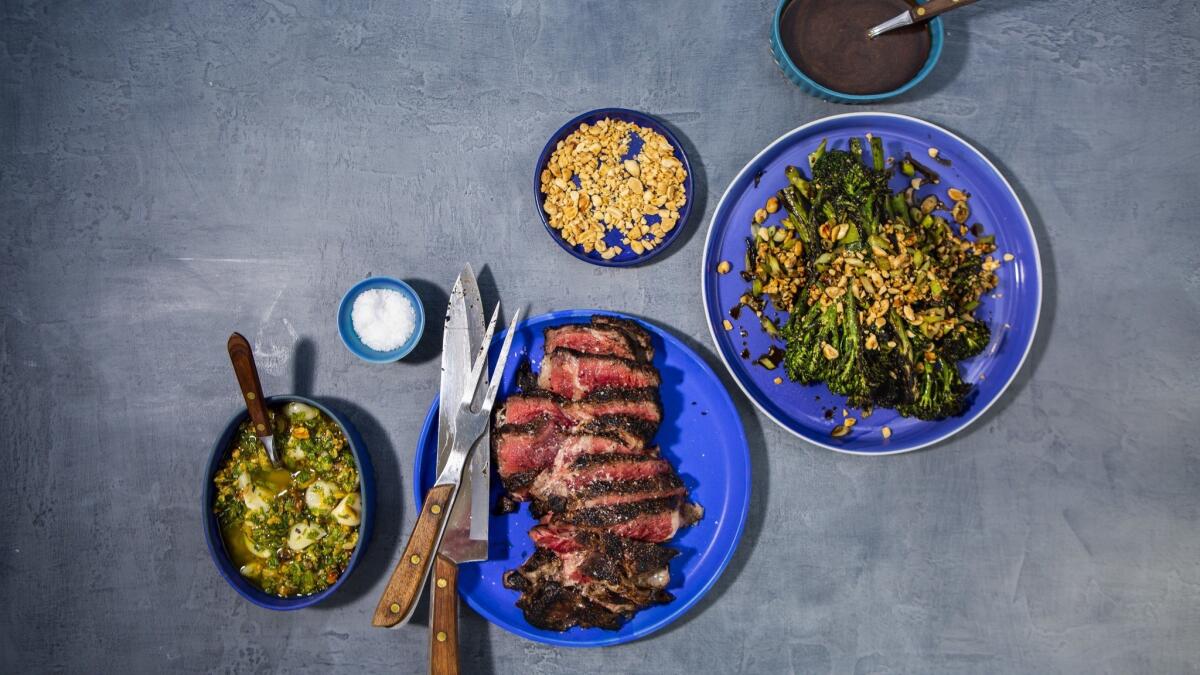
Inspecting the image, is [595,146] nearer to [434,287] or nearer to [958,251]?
[434,287]

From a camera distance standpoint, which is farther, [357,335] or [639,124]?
[639,124]

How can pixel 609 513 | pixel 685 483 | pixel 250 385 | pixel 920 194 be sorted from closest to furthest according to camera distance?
pixel 609 513, pixel 250 385, pixel 685 483, pixel 920 194

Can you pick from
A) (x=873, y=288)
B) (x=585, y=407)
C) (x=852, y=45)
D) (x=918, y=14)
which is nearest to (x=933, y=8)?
(x=918, y=14)

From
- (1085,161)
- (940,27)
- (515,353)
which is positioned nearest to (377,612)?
(515,353)

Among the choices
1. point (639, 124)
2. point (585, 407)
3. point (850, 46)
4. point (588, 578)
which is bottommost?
point (588, 578)

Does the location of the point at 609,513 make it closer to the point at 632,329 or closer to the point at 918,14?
the point at 632,329

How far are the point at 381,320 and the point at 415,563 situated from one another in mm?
1025

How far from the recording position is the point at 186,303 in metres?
3.41

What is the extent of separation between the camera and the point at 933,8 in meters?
3.13

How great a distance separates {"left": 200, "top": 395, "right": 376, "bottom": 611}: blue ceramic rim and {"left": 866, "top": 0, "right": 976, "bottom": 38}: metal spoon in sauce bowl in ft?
9.52

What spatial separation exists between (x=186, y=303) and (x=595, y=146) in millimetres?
2039

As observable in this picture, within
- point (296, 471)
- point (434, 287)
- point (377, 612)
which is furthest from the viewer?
point (434, 287)

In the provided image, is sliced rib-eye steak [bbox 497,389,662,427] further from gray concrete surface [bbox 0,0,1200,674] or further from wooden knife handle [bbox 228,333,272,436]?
wooden knife handle [bbox 228,333,272,436]

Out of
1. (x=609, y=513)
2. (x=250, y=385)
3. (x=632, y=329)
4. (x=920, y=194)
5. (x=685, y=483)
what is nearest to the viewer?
(x=609, y=513)
